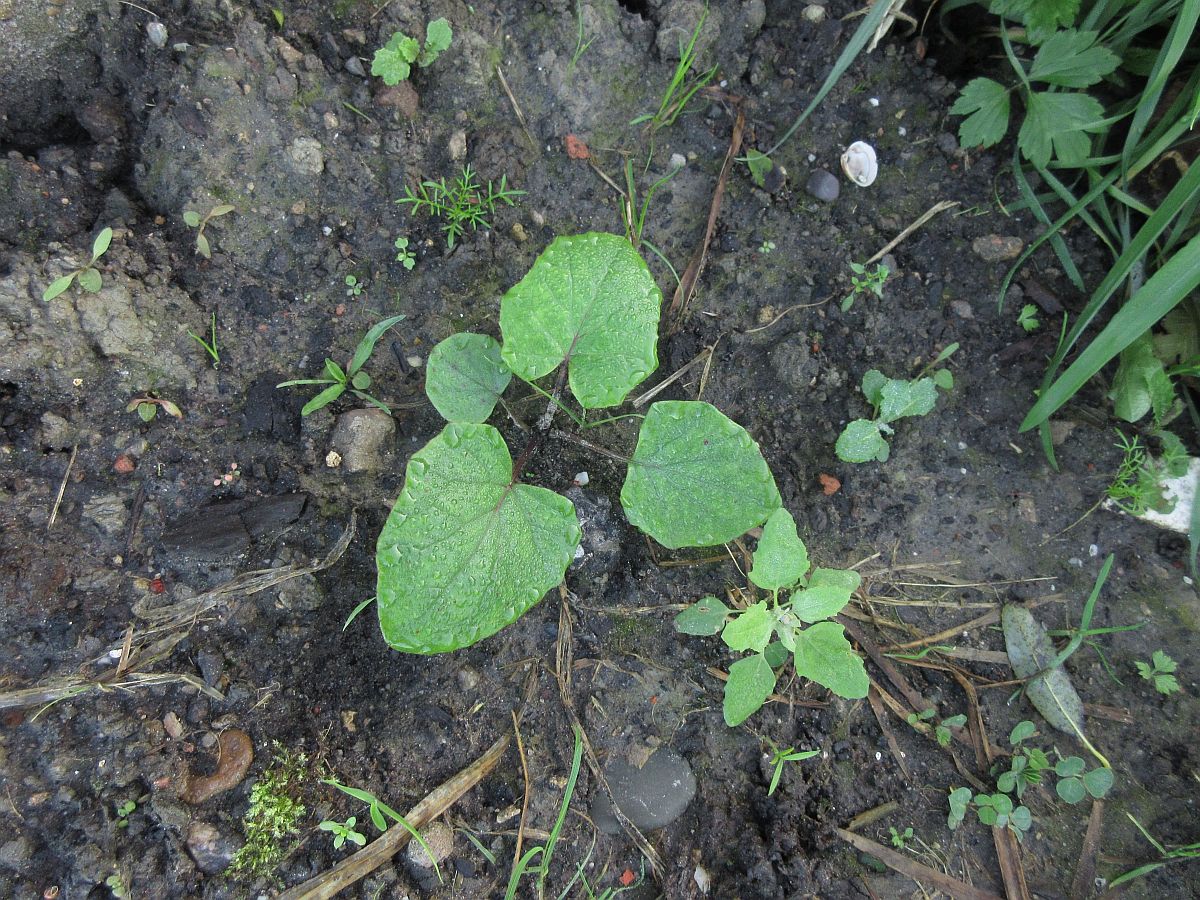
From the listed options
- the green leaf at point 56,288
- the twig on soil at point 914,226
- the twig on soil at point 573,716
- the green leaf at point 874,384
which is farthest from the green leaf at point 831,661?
the green leaf at point 56,288

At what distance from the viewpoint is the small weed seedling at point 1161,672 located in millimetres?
1754

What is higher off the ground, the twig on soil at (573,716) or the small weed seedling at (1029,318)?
the small weed seedling at (1029,318)

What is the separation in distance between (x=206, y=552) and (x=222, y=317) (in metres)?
0.57

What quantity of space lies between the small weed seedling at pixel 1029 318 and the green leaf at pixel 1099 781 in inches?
44.2

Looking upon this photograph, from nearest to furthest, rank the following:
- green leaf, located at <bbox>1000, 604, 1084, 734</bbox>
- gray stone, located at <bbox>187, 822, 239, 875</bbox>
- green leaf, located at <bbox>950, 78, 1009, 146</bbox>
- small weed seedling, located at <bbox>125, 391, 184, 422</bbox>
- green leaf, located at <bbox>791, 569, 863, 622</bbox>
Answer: gray stone, located at <bbox>187, 822, 239, 875</bbox>, green leaf, located at <bbox>791, 569, 863, 622</bbox>, small weed seedling, located at <bbox>125, 391, 184, 422</bbox>, green leaf, located at <bbox>1000, 604, 1084, 734</bbox>, green leaf, located at <bbox>950, 78, 1009, 146</bbox>

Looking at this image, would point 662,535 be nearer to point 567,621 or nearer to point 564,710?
point 567,621

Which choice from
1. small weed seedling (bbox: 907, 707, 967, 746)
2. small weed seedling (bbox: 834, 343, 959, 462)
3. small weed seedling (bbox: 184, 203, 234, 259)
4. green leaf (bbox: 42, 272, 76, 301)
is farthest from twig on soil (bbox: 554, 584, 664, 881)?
green leaf (bbox: 42, 272, 76, 301)

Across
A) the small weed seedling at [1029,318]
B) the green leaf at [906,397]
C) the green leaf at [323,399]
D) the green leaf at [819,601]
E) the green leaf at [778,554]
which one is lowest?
the green leaf at [819,601]

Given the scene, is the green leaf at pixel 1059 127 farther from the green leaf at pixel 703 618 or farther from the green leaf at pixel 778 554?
the green leaf at pixel 703 618

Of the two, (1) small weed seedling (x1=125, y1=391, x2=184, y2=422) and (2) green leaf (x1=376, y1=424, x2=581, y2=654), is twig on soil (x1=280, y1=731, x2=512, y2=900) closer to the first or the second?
(2) green leaf (x1=376, y1=424, x2=581, y2=654)

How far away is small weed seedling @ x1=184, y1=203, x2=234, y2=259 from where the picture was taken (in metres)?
1.68

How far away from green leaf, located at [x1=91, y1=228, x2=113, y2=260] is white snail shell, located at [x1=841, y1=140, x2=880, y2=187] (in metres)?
1.84

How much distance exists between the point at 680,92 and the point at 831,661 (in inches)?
60.2

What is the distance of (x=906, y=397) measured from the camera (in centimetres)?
180
